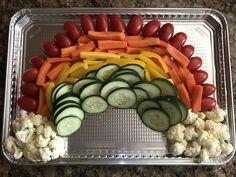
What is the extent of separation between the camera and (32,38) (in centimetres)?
169

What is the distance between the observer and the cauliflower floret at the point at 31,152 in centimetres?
143

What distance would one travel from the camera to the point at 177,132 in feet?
4.79

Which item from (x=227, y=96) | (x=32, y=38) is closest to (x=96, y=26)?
(x=32, y=38)

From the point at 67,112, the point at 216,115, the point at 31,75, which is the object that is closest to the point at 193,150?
the point at 216,115

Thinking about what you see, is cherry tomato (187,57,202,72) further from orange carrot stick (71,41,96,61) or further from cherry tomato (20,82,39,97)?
cherry tomato (20,82,39,97)

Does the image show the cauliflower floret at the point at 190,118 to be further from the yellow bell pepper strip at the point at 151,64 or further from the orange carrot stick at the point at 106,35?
the orange carrot stick at the point at 106,35

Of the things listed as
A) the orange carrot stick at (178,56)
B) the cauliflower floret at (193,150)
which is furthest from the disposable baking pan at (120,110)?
the orange carrot stick at (178,56)

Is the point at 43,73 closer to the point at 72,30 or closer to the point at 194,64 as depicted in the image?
the point at 72,30

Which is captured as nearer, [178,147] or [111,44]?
[178,147]

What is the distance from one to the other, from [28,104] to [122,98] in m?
0.36

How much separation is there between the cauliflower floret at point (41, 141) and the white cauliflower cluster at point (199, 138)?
1.49 feet

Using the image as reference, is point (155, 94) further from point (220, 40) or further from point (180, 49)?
point (220, 40)

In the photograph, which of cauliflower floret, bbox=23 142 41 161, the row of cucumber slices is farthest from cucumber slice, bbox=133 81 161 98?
cauliflower floret, bbox=23 142 41 161

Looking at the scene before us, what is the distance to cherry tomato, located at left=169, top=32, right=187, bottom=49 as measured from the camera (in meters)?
1.59
